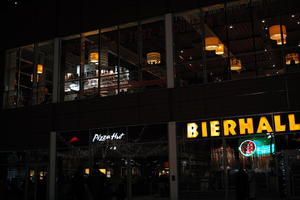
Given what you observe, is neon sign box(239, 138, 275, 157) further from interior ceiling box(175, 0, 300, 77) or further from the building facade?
interior ceiling box(175, 0, 300, 77)

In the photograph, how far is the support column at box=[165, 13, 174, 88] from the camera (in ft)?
59.3

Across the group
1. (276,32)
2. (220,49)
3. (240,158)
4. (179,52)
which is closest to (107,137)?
(179,52)

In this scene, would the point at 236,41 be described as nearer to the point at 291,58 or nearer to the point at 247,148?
the point at 291,58

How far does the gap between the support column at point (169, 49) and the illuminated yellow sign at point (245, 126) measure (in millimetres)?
2269

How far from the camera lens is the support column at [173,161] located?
17.1 meters

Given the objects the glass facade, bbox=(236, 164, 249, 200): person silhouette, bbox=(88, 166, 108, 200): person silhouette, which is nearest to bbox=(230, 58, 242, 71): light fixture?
the glass facade

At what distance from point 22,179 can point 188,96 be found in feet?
34.8

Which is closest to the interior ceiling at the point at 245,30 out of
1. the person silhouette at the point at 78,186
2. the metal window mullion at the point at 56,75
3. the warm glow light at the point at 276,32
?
the warm glow light at the point at 276,32

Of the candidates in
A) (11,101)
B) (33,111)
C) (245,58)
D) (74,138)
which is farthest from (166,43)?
(11,101)

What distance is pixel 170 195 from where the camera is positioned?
1719cm

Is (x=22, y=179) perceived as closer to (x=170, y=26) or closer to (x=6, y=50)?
(x=6, y=50)

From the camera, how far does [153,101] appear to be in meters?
18.4

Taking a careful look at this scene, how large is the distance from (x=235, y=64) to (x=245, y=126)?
8.96ft

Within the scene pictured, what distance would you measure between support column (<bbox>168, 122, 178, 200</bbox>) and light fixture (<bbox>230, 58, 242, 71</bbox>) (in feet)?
11.7
